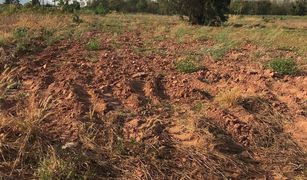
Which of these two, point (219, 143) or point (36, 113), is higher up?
point (36, 113)

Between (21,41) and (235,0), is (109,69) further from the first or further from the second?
(235,0)

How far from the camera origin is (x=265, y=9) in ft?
137

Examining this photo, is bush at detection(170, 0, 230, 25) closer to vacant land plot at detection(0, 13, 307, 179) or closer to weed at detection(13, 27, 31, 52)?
weed at detection(13, 27, 31, 52)

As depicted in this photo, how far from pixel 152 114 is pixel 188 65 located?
5.19 feet

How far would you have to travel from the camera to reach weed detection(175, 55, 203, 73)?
6156mm

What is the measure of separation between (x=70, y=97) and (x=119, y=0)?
31600 mm

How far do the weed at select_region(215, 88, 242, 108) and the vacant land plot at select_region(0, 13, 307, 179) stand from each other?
0.01 metres

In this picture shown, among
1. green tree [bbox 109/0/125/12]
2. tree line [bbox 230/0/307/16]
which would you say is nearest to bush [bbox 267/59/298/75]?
green tree [bbox 109/0/125/12]

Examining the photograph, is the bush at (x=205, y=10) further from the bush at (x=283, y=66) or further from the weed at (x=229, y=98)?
the weed at (x=229, y=98)

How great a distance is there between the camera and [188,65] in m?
6.23

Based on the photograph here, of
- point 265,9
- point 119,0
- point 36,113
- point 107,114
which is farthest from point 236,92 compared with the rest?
point 265,9

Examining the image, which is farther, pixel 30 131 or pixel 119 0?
pixel 119 0

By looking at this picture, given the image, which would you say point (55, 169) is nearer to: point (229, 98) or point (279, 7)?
point (229, 98)

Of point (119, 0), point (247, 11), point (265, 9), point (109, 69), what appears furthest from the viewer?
point (265, 9)
